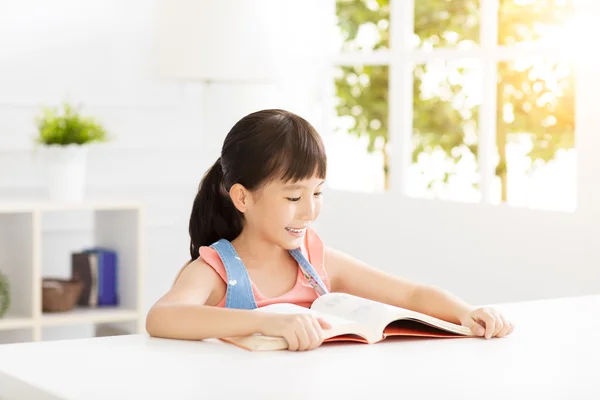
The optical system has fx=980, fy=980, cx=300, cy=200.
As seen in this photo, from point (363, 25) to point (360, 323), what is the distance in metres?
2.92

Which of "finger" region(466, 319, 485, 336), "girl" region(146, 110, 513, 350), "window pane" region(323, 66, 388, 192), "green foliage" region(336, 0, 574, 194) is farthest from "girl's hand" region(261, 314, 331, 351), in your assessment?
"window pane" region(323, 66, 388, 192)

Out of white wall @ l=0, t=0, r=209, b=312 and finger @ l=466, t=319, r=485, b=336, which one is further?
white wall @ l=0, t=0, r=209, b=312

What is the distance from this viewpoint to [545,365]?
3.97 ft

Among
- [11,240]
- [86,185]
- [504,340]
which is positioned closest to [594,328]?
[504,340]

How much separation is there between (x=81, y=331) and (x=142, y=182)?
633mm

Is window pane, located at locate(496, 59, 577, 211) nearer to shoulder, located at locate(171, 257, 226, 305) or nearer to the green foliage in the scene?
the green foliage

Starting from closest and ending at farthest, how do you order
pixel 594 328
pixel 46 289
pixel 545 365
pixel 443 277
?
1. pixel 545 365
2. pixel 594 328
3. pixel 46 289
4. pixel 443 277

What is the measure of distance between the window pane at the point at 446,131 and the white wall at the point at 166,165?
0.67 feet

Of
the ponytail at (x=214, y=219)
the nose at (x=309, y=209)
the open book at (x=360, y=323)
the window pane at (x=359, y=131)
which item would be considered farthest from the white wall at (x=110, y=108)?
the open book at (x=360, y=323)

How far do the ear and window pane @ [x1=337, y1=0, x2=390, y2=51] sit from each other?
2523 mm

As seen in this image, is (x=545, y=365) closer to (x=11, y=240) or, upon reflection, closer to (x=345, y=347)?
(x=345, y=347)

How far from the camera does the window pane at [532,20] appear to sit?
3.25 metres

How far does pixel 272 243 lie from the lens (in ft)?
5.50

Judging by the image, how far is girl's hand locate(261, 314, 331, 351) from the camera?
127 cm
